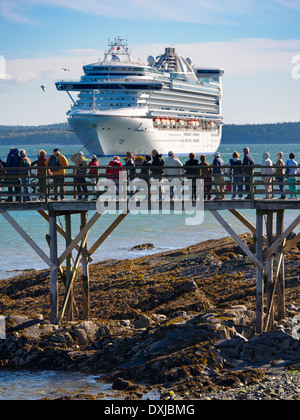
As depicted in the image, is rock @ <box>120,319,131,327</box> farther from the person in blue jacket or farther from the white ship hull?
the white ship hull

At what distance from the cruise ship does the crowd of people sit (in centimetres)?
8743

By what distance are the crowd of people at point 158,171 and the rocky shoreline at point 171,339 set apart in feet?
9.82

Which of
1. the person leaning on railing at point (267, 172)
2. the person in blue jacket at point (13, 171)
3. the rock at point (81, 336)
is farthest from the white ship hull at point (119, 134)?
the rock at point (81, 336)

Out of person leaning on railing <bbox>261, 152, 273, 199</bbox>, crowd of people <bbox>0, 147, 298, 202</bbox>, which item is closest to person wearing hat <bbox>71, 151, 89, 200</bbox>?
crowd of people <bbox>0, 147, 298, 202</bbox>

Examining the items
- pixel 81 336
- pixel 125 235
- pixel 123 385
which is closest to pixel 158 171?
pixel 81 336

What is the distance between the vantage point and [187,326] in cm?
1541

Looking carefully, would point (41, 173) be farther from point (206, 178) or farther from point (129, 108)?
point (129, 108)

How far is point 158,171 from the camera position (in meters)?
17.8

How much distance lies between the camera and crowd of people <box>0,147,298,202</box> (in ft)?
55.6

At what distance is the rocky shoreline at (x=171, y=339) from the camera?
43.0 ft

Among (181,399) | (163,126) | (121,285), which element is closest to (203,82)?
(163,126)

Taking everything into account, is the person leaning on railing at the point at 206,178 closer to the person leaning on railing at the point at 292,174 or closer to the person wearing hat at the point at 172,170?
the person wearing hat at the point at 172,170
